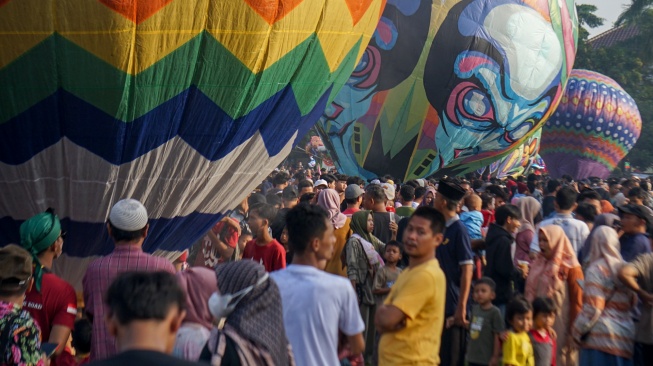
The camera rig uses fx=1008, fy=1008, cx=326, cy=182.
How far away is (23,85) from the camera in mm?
7250

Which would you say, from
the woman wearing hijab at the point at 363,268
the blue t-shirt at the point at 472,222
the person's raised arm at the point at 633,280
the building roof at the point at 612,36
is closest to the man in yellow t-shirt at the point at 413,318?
the person's raised arm at the point at 633,280

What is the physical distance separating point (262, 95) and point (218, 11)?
95 cm

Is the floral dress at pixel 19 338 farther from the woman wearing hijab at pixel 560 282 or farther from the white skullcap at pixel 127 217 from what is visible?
the woman wearing hijab at pixel 560 282

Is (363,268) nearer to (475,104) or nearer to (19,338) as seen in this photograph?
(19,338)

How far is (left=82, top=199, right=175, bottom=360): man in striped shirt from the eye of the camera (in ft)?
16.7

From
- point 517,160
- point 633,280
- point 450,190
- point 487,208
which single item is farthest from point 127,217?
point 517,160

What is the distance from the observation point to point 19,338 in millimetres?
4258

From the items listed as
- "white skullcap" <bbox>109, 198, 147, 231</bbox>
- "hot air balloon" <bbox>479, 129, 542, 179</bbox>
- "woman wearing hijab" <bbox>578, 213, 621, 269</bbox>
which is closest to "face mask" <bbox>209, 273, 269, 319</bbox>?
"white skullcap" <bbox>109, 198, 147, 231</bbox>

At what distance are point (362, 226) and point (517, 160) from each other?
2383cm

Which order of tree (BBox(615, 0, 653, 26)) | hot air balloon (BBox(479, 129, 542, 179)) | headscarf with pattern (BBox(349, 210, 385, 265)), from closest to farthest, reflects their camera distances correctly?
1. headscarf with pattern (BBox(349, 210, 385, 265))
2. hot air balloon (BBox(479, 129, 542, 179))
3. tree (BBox(615, 0, 653, 26))

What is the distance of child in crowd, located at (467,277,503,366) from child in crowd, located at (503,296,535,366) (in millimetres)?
165

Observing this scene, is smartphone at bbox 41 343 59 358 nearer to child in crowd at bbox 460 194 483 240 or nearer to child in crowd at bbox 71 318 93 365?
child in crowd at bbox 71 318 93 365

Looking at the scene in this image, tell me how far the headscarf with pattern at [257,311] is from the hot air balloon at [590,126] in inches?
1120

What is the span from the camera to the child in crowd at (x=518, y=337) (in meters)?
6.94
